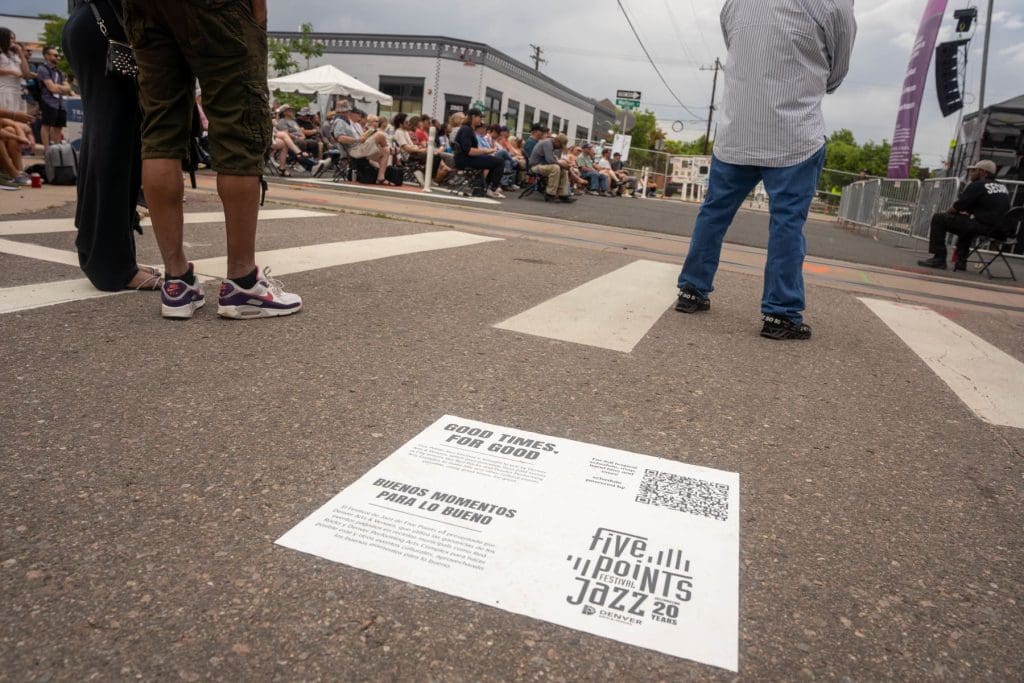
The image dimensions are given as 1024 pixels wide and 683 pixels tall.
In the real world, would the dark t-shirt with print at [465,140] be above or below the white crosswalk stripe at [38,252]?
above

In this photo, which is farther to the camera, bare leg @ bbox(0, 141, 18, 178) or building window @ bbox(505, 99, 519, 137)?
building window @ bbox(505, 99, 519, 137)

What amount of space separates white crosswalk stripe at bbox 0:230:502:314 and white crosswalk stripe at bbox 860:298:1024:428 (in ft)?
9.64

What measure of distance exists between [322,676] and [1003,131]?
18086 millimetres

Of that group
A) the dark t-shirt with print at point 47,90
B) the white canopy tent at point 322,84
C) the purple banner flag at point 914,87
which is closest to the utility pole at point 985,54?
the purple banner flag at point 914,87

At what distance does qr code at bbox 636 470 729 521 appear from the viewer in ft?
5.34

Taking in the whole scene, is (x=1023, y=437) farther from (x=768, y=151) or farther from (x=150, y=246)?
(x=150, y=246)

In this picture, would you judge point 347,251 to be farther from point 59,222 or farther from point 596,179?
point 596,179

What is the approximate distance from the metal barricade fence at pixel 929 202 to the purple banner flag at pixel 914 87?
335 cm

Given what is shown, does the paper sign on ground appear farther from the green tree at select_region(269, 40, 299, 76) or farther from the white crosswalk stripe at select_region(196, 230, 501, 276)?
the green tree at select_region(269, 40, 299, 76)

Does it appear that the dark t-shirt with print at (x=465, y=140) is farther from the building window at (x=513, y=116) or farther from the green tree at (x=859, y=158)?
the green tree at (x=859, y=158)

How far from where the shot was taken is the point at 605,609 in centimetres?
124

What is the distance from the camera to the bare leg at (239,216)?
108 inches

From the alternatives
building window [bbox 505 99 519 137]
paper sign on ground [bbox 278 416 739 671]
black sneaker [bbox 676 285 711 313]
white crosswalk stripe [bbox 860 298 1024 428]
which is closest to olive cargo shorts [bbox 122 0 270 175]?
paper sign on ground [bbox 278 416 739 671]

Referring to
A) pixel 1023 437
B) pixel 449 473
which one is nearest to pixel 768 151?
pixel 1023 437
